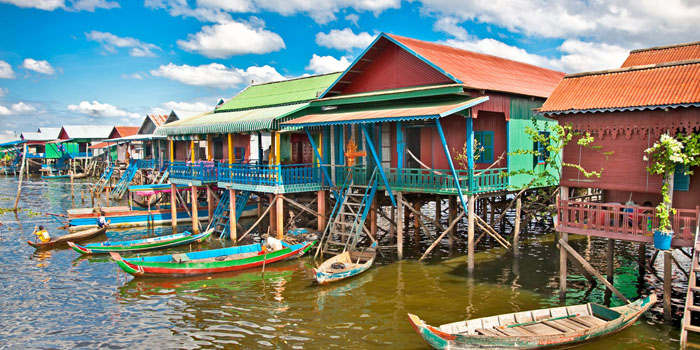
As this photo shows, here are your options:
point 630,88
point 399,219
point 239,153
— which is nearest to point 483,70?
point 399,219

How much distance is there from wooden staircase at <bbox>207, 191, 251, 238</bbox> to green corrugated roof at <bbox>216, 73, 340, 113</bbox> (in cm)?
608

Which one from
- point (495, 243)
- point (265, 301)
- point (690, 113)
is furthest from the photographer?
point (495, 243)

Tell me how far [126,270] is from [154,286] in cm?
120

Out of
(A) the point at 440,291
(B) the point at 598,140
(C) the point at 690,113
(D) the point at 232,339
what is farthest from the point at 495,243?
A: (D) the point at 232,339

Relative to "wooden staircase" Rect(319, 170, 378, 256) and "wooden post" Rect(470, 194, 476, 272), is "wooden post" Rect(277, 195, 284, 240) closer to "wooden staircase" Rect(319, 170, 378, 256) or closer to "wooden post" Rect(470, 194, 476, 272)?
"wooden staircase" Rect(319, 170, 378, 256)

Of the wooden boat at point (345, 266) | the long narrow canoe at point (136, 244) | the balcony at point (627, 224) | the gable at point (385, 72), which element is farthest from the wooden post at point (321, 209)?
the balcony at point (627, 224)

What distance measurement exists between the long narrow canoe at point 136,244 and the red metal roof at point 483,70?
13.0 m

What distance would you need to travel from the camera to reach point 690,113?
13.8 meters

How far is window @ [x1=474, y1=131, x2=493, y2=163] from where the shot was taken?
21.2 meters

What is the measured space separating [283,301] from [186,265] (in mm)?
4805

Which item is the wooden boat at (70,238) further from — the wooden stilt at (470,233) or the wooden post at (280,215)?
the wooden stilt at (470,233)

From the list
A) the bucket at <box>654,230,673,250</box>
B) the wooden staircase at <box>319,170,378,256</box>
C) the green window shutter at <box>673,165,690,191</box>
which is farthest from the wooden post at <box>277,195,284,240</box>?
the green window shutter at <box>673,165,690,191</box>

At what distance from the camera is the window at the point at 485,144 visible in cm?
2123

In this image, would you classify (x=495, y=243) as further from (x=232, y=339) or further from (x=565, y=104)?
(x=232, y=339)
